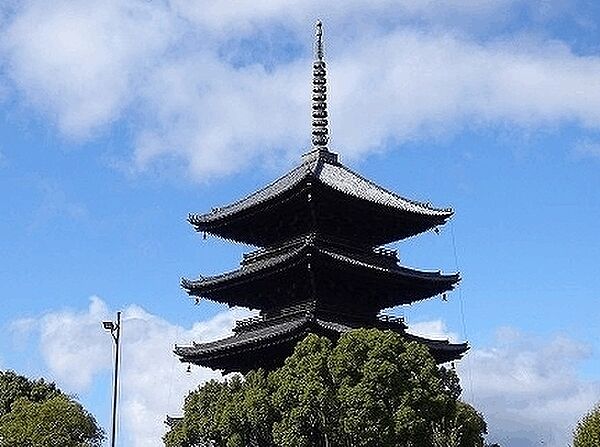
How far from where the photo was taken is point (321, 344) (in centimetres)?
4553

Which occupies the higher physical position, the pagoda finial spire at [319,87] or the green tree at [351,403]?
the pagoda finial spire at [319,87]

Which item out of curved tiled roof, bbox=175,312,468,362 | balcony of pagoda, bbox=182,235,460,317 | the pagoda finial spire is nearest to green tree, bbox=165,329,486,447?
curved tiled roof, bbox=175,312,468,362

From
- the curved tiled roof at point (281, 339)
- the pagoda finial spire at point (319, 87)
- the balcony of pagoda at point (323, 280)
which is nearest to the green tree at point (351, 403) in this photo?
the curved tiled roof at point (281, 339)

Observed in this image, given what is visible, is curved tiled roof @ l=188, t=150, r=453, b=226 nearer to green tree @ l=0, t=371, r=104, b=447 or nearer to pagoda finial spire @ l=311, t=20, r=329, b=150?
pagoda finial spire @ l=311, t=20, r=329, b=150

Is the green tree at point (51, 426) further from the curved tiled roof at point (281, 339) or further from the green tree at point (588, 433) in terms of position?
the green tree at point (588, 433)

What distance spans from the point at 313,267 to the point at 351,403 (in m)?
12.7

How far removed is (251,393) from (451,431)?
928 cm

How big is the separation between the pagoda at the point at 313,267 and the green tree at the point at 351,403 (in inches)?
268

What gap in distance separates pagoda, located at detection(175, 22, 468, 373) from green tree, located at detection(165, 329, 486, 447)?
268 inches

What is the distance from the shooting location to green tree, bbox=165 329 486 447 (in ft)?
140

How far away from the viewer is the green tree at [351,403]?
42656mm

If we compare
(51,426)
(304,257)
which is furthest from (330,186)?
(51,426)

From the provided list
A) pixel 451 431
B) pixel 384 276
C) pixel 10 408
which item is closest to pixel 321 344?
pixel 451 431

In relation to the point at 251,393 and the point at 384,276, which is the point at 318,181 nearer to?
the point at 384,276
